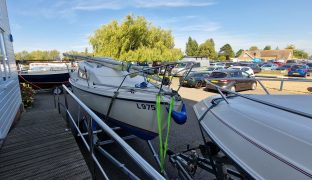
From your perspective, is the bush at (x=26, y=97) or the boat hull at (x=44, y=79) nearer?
the bush at (x=26, y=97)

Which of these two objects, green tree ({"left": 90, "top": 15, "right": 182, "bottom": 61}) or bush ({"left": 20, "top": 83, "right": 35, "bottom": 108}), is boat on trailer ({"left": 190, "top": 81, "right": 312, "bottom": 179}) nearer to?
bush ({"left": 20, "top": 83, "right": 35, "bottom": 108})

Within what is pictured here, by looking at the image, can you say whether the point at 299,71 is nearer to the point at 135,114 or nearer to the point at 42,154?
the point at 135,114

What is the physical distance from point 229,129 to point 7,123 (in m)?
4.72

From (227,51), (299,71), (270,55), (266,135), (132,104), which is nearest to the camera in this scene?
(266,135)

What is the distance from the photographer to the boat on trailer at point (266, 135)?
5.57 ft

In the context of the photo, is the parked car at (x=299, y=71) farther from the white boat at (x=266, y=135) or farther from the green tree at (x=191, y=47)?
the green tree at (x=191, y=47)

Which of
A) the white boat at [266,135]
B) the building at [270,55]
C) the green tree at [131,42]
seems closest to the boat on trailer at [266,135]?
the white boat at [266,135]

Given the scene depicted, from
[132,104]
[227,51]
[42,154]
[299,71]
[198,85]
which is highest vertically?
[227,51]

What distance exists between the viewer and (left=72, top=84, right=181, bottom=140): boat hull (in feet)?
12.3

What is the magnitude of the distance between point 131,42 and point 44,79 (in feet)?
52.1

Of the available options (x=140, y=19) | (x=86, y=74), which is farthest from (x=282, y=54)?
(x=86, y=74)

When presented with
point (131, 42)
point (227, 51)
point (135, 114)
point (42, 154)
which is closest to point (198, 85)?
point (135, 114)

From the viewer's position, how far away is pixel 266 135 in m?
2.05

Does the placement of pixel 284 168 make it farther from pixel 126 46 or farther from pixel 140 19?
pixel 140 19
